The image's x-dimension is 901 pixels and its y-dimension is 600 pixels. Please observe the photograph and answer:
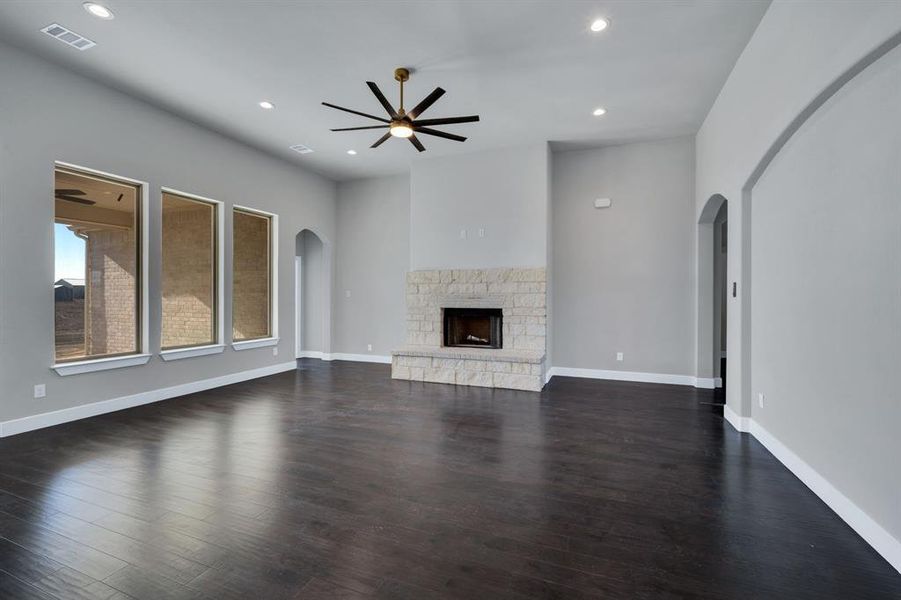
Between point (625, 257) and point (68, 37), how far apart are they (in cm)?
664

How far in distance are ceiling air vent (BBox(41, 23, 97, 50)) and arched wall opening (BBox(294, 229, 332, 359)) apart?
460 cm

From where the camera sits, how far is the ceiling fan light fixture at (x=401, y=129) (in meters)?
3.91

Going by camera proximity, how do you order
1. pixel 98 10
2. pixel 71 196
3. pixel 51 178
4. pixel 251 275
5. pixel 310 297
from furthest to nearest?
1. pixel 310 297
2. pixel 251 275
3. pixel 71 196
4. pixel 51 178
5. pixel 98 10

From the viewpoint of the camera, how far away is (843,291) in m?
2.37

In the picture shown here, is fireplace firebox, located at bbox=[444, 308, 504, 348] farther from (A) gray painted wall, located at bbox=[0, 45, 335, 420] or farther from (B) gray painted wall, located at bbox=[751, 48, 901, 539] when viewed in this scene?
(B) gray painted wall, located at bbox=[751, 48, 901, 539]

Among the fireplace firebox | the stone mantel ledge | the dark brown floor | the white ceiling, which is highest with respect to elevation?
the white ceiling

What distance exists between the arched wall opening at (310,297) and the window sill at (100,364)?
352 centimetres

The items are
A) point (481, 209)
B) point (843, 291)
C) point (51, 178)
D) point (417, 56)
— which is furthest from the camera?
point (481, 209)

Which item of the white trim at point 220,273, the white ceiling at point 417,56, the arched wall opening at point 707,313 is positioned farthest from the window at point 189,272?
the arched wall opening at point 707,313

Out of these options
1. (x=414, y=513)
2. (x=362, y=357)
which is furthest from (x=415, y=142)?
(x=362, y=357)

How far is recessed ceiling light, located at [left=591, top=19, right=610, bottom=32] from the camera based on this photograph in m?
3.32

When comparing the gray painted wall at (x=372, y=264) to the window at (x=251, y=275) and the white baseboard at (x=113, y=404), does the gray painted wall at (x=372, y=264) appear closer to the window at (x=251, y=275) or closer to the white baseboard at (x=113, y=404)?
the window at (x=251, y=275)

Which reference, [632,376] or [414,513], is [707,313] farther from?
[414,513]

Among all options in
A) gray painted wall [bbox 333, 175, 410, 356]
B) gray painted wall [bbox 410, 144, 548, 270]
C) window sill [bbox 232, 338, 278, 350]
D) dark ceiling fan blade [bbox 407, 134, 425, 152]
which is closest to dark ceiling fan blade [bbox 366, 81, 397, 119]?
dark ceiling fan blade [bbox 407, 134, 425, 152]
